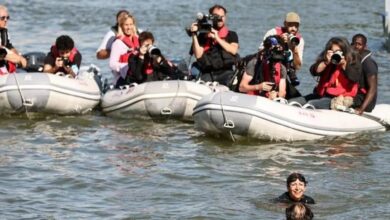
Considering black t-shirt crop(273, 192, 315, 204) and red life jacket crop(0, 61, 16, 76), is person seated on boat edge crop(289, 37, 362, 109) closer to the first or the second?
black t-shirt crop(273, 192, 315, 204)

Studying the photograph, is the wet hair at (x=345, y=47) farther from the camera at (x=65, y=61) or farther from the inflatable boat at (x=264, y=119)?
the camera at (x=65, y=61)

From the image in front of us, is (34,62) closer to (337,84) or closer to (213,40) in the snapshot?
(213,40)

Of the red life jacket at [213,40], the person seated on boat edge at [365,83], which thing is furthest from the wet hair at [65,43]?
the person seated on boat edge at [365,83]

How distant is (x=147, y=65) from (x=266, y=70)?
192cm

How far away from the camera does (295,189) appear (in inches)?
347

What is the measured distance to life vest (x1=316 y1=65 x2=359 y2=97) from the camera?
12000 millimetres

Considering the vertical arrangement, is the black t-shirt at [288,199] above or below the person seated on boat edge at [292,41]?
below

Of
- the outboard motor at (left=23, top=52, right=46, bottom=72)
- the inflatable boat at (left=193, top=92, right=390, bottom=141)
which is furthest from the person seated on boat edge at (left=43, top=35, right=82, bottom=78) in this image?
the inflatable boat at (left=193, top=92, right=390, bottom=141)

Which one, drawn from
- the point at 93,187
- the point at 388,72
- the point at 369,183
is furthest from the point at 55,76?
the point at 388,72

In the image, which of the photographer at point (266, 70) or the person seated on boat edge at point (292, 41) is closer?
the photographer at point (266, 70)

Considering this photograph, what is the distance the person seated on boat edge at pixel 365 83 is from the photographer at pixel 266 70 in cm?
85

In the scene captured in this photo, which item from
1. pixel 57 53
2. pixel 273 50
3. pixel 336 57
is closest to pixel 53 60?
pixel 57 53

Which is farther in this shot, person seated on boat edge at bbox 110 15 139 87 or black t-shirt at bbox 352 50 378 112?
person seated on boat edge at bbox 110 15 139 87

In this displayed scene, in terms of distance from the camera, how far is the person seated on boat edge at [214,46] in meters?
12.9
